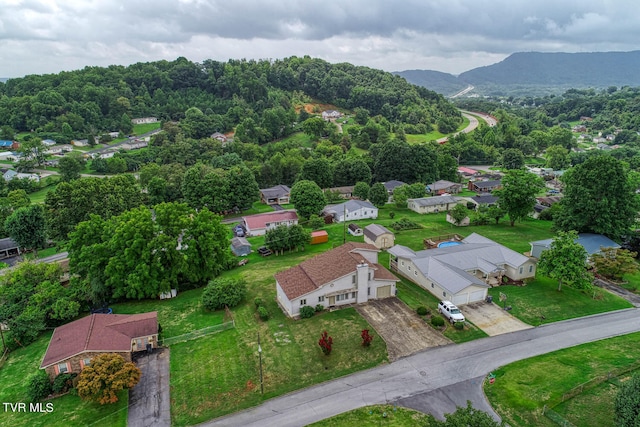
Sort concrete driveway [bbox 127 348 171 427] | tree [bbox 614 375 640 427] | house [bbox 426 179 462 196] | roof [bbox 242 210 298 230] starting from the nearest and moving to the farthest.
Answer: tree [bbox 614 375 640 427], concrete driveway [bbox 127 348 171 427], roof [bbox 242 210 298 230], house [bbox 426 179 462 196]

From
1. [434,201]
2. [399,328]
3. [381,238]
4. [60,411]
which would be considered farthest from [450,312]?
[434,201]

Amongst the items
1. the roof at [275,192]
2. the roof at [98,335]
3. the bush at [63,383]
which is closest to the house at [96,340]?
the roof at [98,335]

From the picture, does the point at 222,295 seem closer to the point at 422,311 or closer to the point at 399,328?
the point at 399,328

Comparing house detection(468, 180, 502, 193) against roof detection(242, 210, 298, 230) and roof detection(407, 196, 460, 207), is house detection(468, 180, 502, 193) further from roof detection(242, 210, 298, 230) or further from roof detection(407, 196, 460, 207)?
roof detection(242, 210, 298, 230)

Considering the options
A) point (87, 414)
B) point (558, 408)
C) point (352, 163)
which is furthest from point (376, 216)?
point (87, 414)

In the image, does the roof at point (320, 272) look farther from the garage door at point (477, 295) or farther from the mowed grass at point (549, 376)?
the mowed grass at point (549, 376)

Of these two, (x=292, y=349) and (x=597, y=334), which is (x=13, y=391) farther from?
(x=597, y=334)

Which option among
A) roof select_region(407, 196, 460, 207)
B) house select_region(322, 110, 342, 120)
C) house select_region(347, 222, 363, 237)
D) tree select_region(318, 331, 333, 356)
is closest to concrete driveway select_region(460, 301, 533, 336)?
tree select_region(318, 331, 333, 356)
